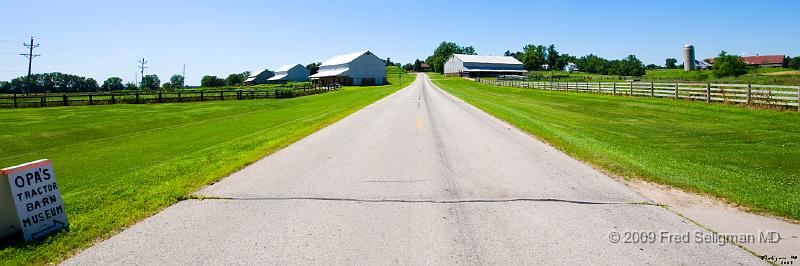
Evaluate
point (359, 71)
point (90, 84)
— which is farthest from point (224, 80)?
point (359, 71)

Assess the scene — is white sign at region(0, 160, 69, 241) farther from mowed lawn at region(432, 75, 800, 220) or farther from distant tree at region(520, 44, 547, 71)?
distant tree at region(520, 44, 547, 71)

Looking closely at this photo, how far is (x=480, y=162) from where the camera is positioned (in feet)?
32.3

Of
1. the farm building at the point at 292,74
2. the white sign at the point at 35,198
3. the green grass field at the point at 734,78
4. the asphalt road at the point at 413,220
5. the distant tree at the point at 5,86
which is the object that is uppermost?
the farm building at the point at 292,74

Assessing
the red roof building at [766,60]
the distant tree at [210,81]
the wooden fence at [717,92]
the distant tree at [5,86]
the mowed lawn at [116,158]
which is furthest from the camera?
the red roof building at [766,60]

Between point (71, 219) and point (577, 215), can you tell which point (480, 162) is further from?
point (71, 219)

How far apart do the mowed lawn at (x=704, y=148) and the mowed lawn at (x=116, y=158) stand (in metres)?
7.88

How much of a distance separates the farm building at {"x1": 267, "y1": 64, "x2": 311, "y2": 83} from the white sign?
135381mm

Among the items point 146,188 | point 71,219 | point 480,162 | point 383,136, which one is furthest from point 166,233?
point 383,136

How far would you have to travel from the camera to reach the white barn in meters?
137

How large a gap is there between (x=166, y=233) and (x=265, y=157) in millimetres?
5544

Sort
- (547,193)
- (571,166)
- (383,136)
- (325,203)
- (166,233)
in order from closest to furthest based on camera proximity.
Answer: (166,233) → (325,203) → (547,193) → (571,166) → (383,136)

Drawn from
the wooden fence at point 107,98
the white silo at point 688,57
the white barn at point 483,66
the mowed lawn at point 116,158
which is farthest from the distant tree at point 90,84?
the white silo at point 688,57

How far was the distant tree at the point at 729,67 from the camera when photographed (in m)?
96.7

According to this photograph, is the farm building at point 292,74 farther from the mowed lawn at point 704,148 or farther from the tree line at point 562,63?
the mowed lawn at point 704,148
